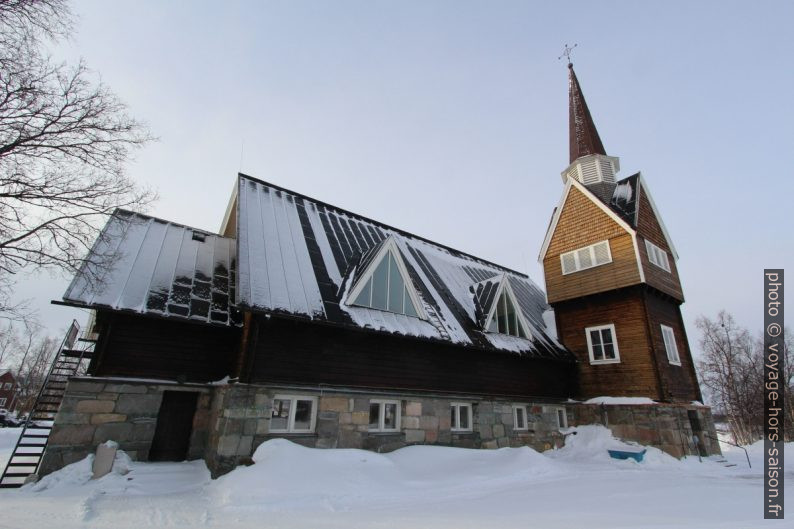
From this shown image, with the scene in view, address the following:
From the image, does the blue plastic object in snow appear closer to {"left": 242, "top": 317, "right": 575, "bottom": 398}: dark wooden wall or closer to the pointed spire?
{"left": 242, "top": 317, "right": 575, "bottom": 398}: dark wooden wall

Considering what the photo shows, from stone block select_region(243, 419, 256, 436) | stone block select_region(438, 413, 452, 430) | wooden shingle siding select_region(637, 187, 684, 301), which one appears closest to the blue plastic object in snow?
stone block select_region(438, 413, 452, 430)

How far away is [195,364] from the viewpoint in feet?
33.5

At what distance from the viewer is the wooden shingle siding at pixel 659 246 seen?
16.2 meters

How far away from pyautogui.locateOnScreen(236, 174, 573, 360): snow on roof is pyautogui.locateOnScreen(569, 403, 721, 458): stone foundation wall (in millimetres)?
2484

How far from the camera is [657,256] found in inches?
683

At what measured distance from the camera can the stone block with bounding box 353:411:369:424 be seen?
→ 33.1 ft

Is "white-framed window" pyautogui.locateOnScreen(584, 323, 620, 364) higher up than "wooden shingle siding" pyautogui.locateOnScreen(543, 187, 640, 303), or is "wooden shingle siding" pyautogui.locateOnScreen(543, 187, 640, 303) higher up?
"wooden shingle siding" pyautogui.locateOnScreen(543, 187, 640, 303)

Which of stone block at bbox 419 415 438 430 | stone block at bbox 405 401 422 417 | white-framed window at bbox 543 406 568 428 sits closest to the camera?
stone block at bbox 405 401 422 417

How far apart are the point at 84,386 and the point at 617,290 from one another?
17.9m

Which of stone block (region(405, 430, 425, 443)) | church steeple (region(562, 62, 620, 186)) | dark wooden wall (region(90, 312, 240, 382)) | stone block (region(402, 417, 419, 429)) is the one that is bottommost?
stone block (region(405, 430, 425, 443))

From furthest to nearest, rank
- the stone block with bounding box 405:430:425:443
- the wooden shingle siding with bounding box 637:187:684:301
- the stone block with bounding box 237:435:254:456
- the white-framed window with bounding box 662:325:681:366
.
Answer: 1. the wooden shingle siding with bounding box 637:187:684:301
2. the white-framed window with bounding box 662:325:681:366
3. the stone block with bounding box 405:430:425:443
4. the stone block with bounding box 237:435:254:456

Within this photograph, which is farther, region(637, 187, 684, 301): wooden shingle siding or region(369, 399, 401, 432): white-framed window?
region(637, 187, 684, 301): wooden shingle siding

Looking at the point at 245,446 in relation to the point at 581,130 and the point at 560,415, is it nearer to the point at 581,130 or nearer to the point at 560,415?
the point at 560,415

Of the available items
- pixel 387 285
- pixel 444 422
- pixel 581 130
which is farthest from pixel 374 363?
pixel 581 130
